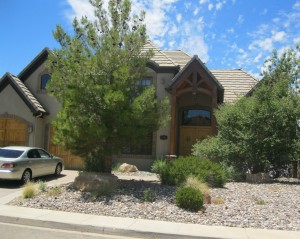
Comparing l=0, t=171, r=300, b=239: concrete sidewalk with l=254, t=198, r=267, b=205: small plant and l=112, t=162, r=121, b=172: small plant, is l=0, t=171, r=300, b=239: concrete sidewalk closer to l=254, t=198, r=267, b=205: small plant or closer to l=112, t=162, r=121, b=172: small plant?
l=254, t=198, r=267, b=205: small plant

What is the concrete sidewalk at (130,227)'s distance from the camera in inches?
307

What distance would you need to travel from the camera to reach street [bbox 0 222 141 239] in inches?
300

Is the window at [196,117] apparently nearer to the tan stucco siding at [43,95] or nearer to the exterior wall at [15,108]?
the tan stucco siding at [43,95]

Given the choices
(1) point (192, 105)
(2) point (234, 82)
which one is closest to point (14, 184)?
(1) point (192, 105)

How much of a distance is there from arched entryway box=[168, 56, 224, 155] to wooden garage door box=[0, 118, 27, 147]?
8.77 metres

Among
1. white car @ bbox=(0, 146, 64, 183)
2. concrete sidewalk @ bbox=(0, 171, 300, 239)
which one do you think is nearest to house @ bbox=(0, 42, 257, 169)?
white car @ bbox=(0, 146, 64, 183)

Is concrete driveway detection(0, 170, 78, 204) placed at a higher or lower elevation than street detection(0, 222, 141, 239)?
higher

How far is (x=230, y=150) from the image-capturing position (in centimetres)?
1608

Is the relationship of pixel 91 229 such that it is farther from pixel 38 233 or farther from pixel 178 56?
pixel 178 56

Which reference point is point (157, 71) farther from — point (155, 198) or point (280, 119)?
point (155, 198)

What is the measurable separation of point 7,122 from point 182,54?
1205cm

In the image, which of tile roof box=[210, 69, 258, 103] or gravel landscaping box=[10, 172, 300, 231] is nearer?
gravel landscaping box=[10, 172, 300, 231]

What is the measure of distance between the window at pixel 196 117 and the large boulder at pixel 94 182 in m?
10.3

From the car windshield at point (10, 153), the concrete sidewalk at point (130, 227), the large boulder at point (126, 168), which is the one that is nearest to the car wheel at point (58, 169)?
the car windshield at point (10, 153)
